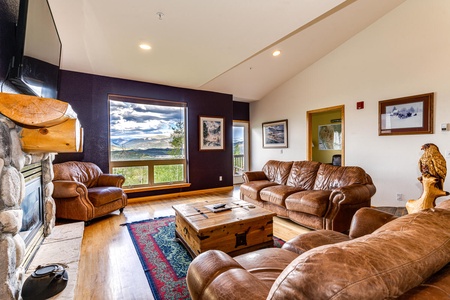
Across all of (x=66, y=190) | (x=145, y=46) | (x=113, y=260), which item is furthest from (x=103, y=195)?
(x=145, y=46)

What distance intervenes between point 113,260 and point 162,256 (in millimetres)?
490

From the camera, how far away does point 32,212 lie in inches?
74.9

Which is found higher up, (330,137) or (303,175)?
(330,137)

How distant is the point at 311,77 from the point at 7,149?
530 cm

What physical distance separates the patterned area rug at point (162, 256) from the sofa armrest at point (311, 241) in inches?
34.8

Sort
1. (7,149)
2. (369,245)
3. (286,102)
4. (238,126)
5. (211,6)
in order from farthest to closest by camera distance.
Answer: (238,126)
(286,102)
(211,6)
(7,149)
(369,245)

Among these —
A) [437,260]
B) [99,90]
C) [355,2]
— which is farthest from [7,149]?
[355,2]

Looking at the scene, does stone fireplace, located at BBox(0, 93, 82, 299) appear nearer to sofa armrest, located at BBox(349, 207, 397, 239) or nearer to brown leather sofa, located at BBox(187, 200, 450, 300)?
brown leather sofa, located at BBox(187, 200, 450, 300)

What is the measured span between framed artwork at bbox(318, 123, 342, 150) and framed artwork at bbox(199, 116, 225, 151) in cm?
319

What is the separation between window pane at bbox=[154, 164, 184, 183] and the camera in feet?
16.0

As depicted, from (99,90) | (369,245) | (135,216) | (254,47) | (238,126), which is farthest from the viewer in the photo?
(238,126)

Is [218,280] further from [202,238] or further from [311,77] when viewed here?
[311,77]

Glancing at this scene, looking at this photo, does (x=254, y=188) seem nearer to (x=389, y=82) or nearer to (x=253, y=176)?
(x=253, y=176)

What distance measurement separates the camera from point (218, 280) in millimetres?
963
